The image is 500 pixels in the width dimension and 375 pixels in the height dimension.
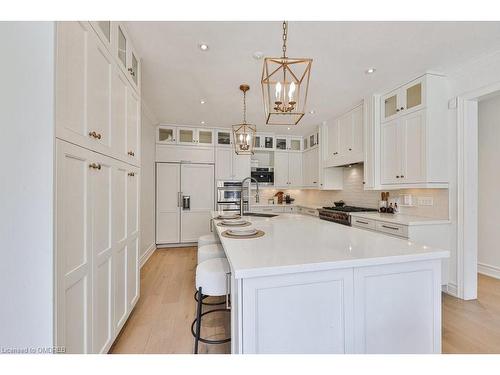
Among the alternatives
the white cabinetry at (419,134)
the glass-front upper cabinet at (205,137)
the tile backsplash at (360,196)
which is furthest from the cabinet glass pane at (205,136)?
the white cabinetry at (419,134)

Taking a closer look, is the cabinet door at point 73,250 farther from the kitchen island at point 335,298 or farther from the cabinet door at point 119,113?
the kitchen island at point 335,298

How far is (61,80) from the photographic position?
98 centimetres

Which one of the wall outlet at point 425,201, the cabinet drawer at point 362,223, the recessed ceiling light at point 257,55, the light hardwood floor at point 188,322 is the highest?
the recessed ceiling light at point 257,55

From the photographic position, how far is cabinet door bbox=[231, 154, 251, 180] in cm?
491

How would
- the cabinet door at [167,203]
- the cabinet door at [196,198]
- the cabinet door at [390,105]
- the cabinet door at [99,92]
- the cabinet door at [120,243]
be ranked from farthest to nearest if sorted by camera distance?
the cabinet door at [196,198]
the cabinet door at [167,203]
the cabinet door at [390,105]
the cabinet door at [120,243]
the cabinet door at [99,92]

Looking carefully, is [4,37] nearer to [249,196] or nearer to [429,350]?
[429,350]

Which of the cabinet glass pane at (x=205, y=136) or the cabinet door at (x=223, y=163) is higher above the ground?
the cabinet glass pane at (x=205, y=136)

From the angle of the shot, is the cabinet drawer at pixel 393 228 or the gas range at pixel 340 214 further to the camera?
the gas range at pixel 340 214

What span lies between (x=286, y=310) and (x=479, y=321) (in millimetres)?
2216

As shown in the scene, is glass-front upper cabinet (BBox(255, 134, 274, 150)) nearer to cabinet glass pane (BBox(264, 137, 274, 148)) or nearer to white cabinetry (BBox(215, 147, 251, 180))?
cabinet glass pane (BBox(264, 137, 274, 148))

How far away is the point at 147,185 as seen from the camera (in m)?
4.02

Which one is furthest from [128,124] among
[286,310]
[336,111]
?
[336,111]

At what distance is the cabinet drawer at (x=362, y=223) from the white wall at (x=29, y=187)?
3.13m

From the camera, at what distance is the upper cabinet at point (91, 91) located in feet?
3.30
